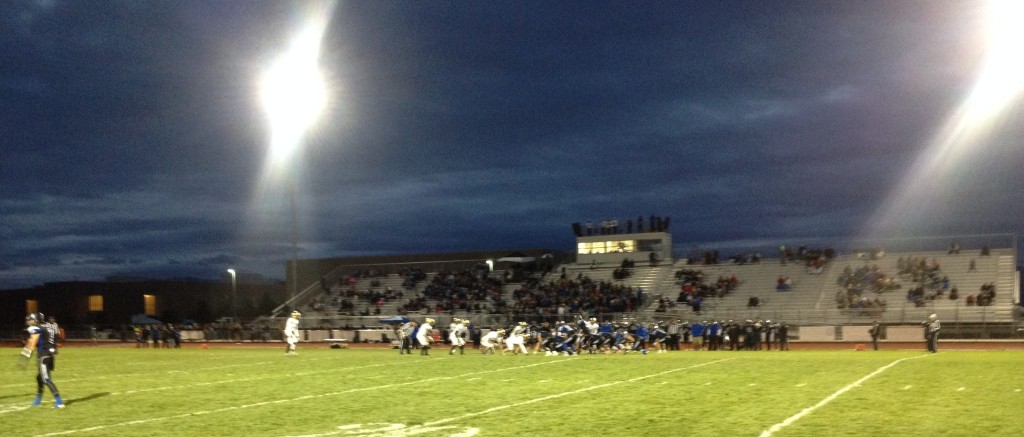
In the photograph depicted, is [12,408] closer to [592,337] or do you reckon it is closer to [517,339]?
[517,339]

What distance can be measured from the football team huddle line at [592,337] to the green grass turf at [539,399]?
534 cm

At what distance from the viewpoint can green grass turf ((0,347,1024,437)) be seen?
12.7m

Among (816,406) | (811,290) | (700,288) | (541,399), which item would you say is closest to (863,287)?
(811,290)

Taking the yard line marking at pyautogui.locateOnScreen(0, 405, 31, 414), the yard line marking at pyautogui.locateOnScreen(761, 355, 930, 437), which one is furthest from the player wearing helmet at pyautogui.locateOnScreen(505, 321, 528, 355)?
the yard line marking at pyautogui.locateOnScreen(0, 405, 31, 414)

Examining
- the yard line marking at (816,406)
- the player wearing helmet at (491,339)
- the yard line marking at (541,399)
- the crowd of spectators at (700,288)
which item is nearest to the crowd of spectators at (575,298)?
the crowd of spectators at (700,288)

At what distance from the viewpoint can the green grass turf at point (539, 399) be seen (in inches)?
501

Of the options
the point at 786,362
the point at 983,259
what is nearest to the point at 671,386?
the point at 786,362

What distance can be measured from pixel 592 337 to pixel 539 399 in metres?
15.9

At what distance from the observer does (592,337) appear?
32219 mm

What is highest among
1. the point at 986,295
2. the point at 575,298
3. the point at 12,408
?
the point at 575,298

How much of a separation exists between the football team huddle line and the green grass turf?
17.5ft

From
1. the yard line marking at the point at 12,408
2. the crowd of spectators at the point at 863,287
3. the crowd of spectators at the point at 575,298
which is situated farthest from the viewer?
the crowd of spectators at the point at 575,298

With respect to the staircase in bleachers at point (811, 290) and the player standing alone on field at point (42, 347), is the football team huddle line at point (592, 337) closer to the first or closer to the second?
the staircase in bleachers at point (811, 290)

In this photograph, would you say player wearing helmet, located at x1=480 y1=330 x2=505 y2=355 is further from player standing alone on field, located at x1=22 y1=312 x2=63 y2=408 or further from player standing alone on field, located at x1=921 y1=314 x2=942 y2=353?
player standing alone on field, located at x1=22 y1=312 x2=63 y2=408
